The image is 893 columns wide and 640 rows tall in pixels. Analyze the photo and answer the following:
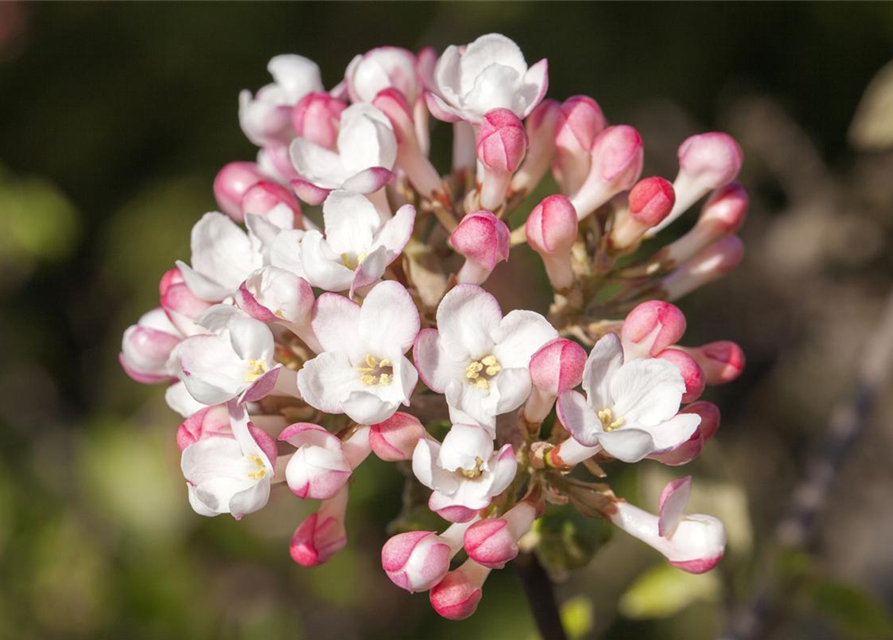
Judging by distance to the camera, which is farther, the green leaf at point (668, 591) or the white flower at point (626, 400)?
the green leaf at point (668, 591)

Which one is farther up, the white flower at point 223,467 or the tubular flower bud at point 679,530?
the white flower at point 223,467

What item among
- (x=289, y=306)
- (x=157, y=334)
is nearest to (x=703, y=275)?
(x=289, y=306)

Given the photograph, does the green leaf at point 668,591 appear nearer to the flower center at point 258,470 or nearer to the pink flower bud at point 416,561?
the pink flower bud at point 416,561

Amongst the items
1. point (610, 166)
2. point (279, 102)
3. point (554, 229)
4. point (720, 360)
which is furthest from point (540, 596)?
point (279, 102)

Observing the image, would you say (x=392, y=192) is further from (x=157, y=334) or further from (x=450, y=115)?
(x=157, y=334)

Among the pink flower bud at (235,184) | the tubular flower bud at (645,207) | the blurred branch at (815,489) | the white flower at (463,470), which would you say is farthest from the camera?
the blurred branch at (815,489)

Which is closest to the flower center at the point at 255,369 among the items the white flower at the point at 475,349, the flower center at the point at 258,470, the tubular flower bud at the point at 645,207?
the flower center at the point at 258,470

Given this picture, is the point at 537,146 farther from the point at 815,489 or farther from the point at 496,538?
the point at 815,489
